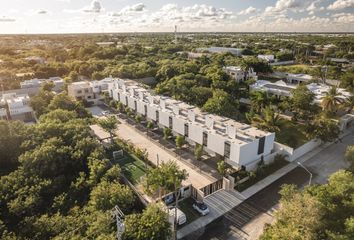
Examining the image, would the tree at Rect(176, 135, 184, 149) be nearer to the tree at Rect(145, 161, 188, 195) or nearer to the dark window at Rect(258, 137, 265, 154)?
the dark window at Rect(258, 137, 265, 154)

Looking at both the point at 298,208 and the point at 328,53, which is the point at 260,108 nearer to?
the point at 298,208

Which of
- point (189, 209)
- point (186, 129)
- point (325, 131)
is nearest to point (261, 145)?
point (186, 129)

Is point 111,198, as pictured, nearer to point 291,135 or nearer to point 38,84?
point 291,135

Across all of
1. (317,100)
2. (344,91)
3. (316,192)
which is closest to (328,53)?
(344,91)

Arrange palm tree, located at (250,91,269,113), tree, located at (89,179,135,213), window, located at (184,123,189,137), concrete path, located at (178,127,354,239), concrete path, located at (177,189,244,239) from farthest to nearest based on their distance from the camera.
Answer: palm tree, located at (250,91,269,113) → window, located at (184,123,189,137) → concrete path, located at (178,127,354,239) → concrete path, located at (177,189,244,239) → tree, located at (89,179,135,213)

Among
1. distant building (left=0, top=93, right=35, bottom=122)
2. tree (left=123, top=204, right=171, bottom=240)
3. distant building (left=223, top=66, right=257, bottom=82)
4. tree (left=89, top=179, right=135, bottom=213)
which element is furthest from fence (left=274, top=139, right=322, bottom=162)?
distant building (left=0, top=93, right=35, bottom=122)

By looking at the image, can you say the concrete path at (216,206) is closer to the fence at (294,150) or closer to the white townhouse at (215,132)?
the white townhouse at (215,132)

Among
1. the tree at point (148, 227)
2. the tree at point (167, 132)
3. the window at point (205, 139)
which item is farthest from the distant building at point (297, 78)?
the tree at point (148, 227)
